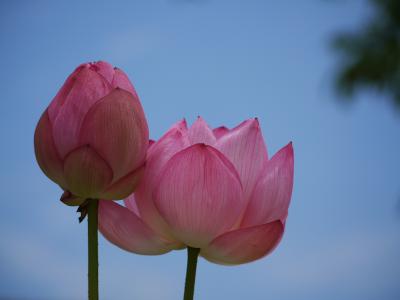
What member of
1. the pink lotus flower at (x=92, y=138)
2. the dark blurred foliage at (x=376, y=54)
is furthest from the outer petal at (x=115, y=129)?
the dark blurred foliage at (x=376, y=54)

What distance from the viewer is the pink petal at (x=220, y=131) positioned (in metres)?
0.32

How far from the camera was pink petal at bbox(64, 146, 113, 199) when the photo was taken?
0.25 metres

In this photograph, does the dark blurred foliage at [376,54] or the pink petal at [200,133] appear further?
the dark blurred foliage at [376,54]

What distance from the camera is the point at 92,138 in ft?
0.83

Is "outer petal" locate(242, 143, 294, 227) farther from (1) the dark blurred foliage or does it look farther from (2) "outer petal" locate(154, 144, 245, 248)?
(1) the dark blurred foliage

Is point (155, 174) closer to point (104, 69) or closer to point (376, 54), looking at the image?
point (104, 69)

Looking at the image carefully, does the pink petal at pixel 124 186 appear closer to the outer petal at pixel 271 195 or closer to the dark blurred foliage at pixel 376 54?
the outer petal at pixel 271 195

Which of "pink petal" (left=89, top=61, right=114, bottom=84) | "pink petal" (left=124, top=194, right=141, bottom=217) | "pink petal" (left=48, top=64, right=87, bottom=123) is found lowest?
"pink petal" (left=124, top=194, right=141, bottom=217)

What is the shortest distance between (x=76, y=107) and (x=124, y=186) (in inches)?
1.6

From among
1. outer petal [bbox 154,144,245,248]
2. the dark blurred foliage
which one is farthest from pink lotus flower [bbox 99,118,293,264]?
the dark blurred foliage

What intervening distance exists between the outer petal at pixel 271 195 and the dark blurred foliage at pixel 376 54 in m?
7.00

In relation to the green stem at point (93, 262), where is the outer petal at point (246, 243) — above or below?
above

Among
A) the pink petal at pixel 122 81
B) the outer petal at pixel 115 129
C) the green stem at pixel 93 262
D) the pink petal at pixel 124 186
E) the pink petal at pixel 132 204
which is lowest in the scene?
the green stem at pixel 93 262

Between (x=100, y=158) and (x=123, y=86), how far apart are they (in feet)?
0.12
